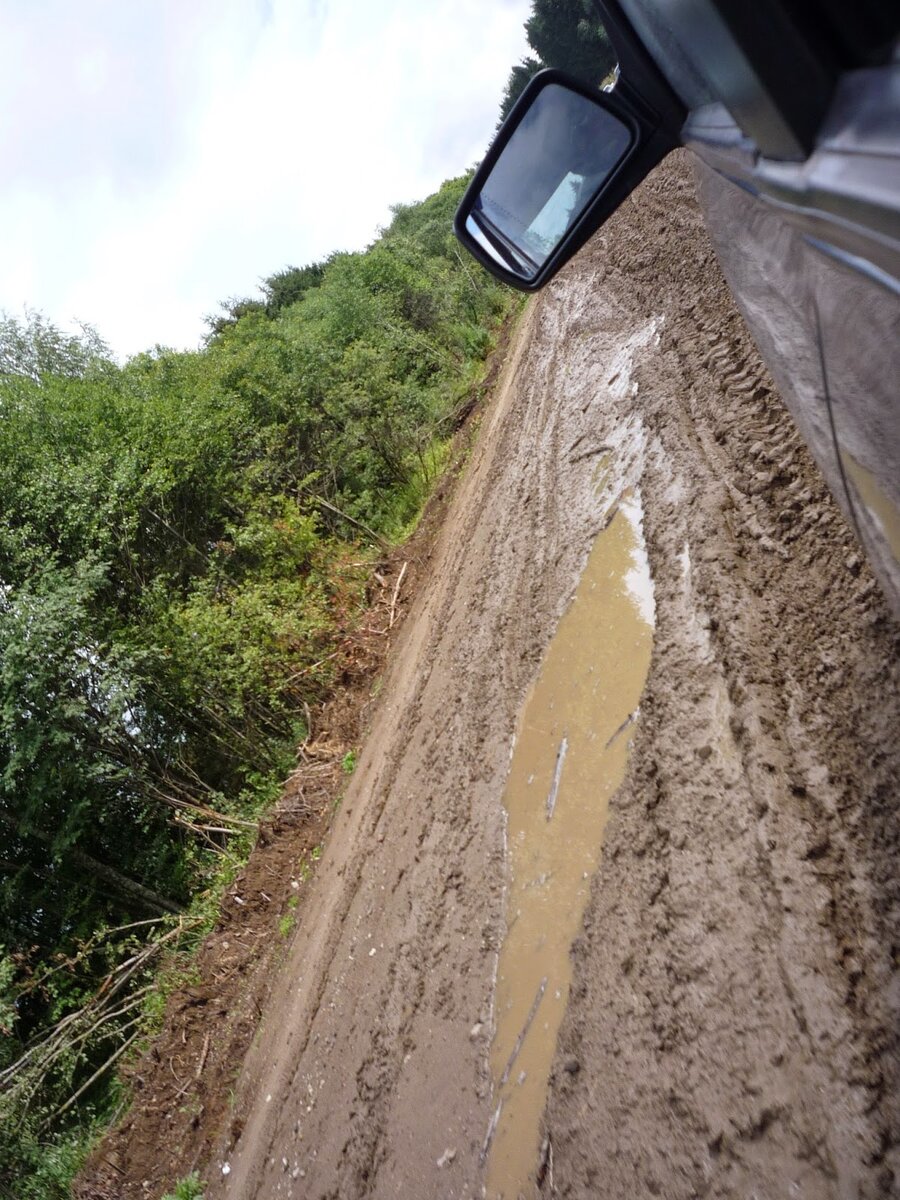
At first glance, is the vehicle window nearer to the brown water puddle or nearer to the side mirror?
the side mirror

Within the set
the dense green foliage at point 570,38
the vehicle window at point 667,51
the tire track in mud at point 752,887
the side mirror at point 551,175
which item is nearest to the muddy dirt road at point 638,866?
the tire track in mud at point 752,887

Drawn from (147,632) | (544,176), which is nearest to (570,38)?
(147,632)

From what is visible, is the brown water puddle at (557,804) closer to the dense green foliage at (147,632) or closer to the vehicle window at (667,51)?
the vehicle window at (667,51)

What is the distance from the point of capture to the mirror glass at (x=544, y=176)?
2.65 m

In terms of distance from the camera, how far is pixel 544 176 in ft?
9.84

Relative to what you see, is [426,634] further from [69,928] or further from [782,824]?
[69,928]

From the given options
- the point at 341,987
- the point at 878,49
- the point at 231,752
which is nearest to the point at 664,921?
the point at 878,49

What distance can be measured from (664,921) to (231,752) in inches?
342

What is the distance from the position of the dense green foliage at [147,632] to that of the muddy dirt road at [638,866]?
3.90 metres

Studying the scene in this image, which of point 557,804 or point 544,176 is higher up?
point 544,176

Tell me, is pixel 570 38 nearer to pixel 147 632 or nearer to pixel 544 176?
pixel 147 632

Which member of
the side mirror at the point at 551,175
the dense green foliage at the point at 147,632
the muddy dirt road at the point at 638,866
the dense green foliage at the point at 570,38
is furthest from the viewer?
the dense green foliage at the point at 570,38

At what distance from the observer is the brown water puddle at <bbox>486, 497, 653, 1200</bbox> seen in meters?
2.60

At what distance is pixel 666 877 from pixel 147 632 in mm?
8691
